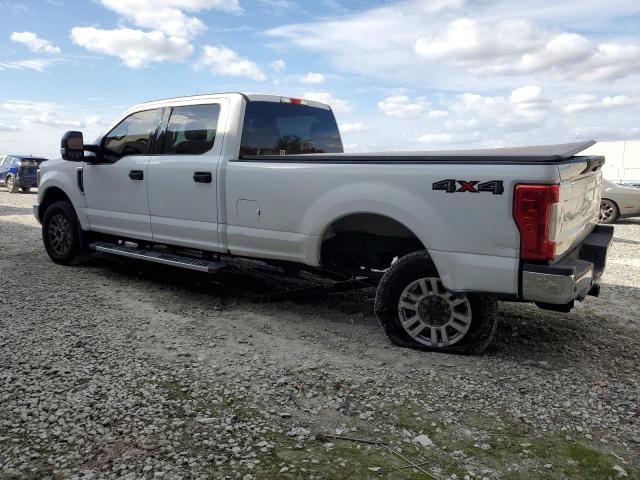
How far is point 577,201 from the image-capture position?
13.3ft

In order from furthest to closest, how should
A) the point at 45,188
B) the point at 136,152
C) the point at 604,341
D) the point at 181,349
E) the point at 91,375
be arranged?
the point at 45,188 < the point at 136,152 < the point at 604,341 < the point at 181,349 < the point at 91,375

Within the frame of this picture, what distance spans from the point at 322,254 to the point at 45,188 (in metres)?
4.46

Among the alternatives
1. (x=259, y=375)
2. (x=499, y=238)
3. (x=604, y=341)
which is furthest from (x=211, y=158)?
(x=604, y=341)

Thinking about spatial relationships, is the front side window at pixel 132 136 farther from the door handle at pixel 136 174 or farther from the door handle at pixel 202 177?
the door handle at pixel 202 177

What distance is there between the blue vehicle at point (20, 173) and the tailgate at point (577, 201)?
21.6m

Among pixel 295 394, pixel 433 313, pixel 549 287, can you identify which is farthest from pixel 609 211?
pixel 295 394

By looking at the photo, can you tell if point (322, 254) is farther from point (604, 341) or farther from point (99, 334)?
point (604, 341)

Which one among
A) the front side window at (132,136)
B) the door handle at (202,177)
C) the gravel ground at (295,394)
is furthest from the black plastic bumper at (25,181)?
the door handle at (202,177)

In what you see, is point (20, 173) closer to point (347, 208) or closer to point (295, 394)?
point (347, 208)

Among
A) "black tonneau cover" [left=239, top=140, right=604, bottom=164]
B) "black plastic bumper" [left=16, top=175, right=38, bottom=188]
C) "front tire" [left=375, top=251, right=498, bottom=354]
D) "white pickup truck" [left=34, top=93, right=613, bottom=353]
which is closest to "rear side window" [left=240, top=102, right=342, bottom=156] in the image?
"white pickup truck" [left=34, top=93, right=613, bottom=353]

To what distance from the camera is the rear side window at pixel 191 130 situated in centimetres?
537

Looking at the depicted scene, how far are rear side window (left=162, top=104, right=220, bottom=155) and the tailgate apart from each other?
3.19m

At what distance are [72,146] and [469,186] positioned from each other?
4597 millimetres

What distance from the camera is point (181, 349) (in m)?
4.16
